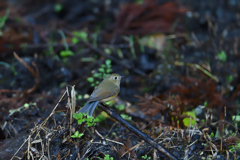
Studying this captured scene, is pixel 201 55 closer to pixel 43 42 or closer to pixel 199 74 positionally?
pixel 199 74

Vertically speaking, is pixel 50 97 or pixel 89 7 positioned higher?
pixel 89 7

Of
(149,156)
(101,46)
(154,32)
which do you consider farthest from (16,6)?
(149,156)

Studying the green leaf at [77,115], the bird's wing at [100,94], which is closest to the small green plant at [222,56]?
the bird's wing at [100,94]

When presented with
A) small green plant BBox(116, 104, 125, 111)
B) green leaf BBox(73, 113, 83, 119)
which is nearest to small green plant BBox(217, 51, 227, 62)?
small green plant BBox(116, 104, 125, 111)

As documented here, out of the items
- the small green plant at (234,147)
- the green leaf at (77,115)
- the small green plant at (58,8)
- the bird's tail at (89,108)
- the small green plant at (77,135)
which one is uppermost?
the small green plant at (58,8)

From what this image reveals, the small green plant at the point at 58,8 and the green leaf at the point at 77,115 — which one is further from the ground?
the small green plant at the point at 58,8

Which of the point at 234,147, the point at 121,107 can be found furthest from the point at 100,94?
the point at 234,147

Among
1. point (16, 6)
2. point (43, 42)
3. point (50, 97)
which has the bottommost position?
point (50, 97)

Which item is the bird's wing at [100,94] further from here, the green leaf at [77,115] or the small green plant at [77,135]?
the small green plant at [77,135]

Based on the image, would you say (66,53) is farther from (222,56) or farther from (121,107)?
(222,56)
